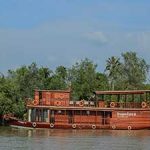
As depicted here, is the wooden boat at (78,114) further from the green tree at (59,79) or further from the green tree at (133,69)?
the green tree at (133,69)

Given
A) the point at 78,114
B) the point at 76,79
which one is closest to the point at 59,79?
the point at 76,79

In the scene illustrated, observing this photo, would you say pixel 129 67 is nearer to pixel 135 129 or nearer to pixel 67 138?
pixel 135 129

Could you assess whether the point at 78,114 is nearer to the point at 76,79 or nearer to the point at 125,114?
the point at 125,114

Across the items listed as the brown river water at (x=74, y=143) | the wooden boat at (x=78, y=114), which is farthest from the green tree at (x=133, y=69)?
the brown river water at (x=74, y=143)

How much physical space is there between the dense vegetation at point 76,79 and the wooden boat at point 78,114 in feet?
32.5

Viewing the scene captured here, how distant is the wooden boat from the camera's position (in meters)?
60.3

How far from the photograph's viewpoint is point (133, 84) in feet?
288

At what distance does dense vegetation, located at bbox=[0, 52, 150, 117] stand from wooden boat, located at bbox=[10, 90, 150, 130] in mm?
9920

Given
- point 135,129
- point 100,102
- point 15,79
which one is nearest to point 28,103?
point 100,102

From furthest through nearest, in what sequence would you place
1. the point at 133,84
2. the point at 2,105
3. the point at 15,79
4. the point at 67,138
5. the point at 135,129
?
the point at 133,84 < the point at 15,79 < the point at 2,105 < the point at 135,129 < the point at 67,138

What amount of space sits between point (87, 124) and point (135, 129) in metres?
4.84

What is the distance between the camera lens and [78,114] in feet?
200

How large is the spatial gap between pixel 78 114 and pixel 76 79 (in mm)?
21547

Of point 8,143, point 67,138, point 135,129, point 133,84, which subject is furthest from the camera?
point 133,84
